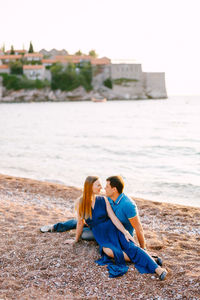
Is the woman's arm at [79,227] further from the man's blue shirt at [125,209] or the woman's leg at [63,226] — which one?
the woman's leg at [63,226]

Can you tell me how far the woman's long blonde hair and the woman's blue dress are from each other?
7 cm

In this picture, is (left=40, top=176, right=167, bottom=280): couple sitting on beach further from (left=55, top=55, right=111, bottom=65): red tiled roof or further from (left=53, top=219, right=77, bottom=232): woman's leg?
(left=55, top=55, right=111, bottom=65): red tiled roof

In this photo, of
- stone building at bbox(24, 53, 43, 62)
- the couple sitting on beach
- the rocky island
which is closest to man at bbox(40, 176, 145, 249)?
the couple sitting on beach

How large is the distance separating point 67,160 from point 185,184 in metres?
6.00

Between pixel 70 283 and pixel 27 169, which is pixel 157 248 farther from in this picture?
pixel 27 169

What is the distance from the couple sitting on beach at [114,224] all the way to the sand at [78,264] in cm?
12

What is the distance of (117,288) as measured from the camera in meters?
3.27

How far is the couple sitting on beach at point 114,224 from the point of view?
11.9ft

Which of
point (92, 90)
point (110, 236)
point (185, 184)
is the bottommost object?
point (185, 184)

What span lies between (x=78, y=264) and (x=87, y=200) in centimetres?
70

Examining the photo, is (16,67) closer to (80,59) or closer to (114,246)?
(80,59)

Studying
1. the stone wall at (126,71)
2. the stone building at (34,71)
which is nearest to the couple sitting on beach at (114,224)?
the stone building at (34,71)

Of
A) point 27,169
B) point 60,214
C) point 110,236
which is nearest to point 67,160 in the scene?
point 27,169

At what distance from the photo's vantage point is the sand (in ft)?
10.5
